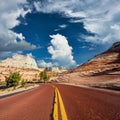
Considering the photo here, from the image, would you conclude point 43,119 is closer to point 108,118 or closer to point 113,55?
point 108,118

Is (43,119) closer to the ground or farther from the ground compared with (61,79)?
closer to the ground

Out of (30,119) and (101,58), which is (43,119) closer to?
(30,119)

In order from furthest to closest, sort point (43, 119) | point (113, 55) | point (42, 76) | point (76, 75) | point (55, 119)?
point (42, 76)
point (113, 55)
point (76, 75)
point (43, 119)
point (55, 119)

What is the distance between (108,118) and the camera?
7957 millimetres

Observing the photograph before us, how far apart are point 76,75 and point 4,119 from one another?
4974 inches

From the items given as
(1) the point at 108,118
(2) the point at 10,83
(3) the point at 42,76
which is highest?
(3) the point at 42,76

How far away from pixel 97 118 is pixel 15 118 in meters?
2.95

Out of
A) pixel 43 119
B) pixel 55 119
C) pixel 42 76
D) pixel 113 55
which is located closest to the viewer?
pixel 55 119

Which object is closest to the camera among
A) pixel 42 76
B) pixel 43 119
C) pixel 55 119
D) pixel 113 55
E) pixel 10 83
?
pixel 55 119

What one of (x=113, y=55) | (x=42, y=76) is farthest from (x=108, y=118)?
(x=42, y=76)

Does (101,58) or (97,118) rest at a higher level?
(101,58)

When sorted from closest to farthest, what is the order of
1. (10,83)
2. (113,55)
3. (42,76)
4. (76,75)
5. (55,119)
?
1. (55,119)
2. (10,83)
3. (76,75)
4. (113,55)
5. (42,76)

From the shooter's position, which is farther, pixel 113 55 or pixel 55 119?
pixel 113 55

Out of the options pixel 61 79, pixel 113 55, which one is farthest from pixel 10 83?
pixel 113 55
